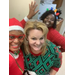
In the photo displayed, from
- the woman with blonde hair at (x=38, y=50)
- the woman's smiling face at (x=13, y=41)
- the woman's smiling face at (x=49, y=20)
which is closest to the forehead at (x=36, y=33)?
the woman with blonde hair at (x=38, y=50)

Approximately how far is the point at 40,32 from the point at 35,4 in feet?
1.42

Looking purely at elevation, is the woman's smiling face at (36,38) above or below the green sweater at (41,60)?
above

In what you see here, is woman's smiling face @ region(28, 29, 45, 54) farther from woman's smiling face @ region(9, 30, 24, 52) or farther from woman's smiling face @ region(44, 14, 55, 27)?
woman's smiling face @ region(44, 14, 55, 27)

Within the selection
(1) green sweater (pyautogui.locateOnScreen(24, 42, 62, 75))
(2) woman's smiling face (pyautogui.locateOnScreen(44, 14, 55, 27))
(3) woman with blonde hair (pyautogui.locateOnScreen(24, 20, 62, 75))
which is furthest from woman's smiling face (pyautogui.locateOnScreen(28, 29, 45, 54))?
(2) woman's smiling face (pyautogui.locateOnScreen(44, 14, 55, 27))

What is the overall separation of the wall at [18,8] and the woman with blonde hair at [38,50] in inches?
12.4


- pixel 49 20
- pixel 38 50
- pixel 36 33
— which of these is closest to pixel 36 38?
pixel 36 33

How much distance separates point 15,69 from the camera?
26.5 inches

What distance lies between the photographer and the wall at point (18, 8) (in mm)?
1032

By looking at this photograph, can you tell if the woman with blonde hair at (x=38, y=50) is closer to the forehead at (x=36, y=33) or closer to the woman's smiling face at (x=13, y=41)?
the forehead at (x=36, y=33)

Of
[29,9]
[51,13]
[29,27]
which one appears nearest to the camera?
[29,27]

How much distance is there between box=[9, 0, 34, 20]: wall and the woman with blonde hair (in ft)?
1.03
